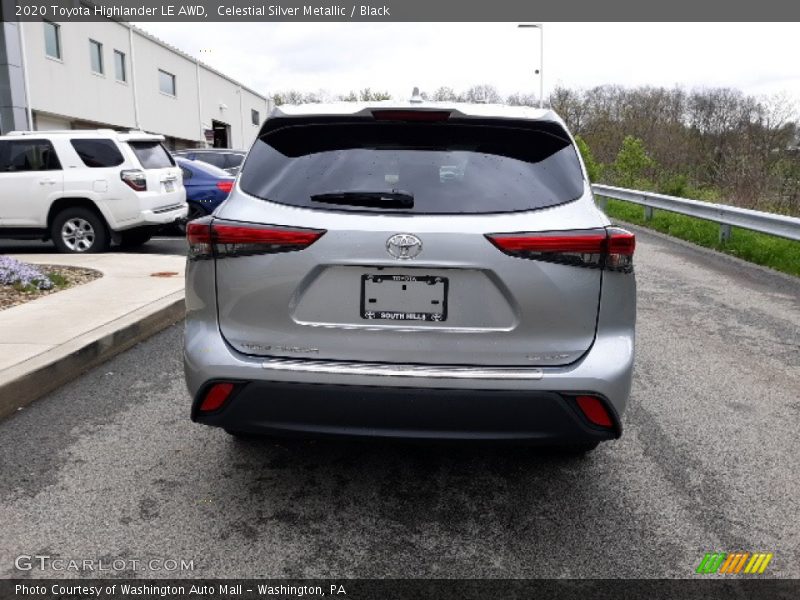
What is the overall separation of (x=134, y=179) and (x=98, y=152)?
0.74m

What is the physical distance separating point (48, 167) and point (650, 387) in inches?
362

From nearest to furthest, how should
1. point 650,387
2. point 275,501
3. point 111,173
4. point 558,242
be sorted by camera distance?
point 558,242 → point 275,501 → point 650,387 → point 111,173

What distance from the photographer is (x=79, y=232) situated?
10.6 m

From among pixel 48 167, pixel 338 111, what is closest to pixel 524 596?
pixel 338 111

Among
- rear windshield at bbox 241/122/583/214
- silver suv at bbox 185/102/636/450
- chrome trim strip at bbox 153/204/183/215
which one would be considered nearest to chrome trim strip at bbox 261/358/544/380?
silver suv at bbox 185/102/636/450

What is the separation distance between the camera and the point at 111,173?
33.8 feet

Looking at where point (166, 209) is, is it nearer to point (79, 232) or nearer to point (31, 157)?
point (79, 232)

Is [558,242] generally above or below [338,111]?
below

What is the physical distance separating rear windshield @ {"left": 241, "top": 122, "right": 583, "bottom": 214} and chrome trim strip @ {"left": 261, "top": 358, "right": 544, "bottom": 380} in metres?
0.62

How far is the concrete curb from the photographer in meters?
4.38

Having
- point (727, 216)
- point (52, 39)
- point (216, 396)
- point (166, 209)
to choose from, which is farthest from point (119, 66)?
point (216, 396)

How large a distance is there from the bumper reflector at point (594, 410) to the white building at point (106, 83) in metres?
22.3

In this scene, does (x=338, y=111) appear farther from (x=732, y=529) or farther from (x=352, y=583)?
(x=732, y=529)

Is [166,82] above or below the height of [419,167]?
above
